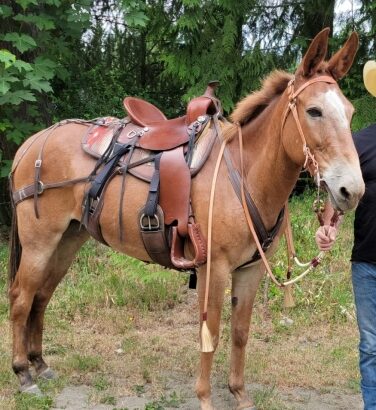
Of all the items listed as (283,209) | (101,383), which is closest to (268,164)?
(283,209)

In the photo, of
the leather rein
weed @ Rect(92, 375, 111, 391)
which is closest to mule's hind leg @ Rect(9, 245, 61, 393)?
weed @ Rect(92, 375, 111, 391)

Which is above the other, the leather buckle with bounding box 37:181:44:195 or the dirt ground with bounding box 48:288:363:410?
the leather buckle with bounding box 37:181:44:195

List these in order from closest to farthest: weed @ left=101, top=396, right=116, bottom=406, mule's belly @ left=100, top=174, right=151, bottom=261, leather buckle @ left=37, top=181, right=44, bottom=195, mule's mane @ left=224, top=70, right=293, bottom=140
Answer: mule's mane @ left=224, top=70, right=293, bottom=140
mule's belly @ left=100, top=174, right=151, bottom=261
weed @ left=101, top=396, right=116, bottom=406
leather buckle @ left=37, top=181, right=44, bottom=195

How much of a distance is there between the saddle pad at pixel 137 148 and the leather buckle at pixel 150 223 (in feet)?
0.77

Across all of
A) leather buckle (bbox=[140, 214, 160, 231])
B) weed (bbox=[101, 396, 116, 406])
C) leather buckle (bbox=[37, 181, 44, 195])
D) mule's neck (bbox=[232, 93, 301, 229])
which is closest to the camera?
mule's neck (bbox=[232, 93, 301, 229])

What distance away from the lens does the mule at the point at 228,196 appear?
2.49 m

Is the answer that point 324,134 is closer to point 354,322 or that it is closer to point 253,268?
point 253,268

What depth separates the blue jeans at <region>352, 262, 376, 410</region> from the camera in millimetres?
2789

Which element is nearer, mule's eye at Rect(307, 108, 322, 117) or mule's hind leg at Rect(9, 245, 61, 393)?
mule's eye at Rect(307, 108, 322, 117)

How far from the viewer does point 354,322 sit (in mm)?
4926

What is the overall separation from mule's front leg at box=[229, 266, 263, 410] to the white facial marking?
1209mm

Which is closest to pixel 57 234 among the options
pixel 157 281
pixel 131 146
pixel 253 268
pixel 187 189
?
pixel 131 146

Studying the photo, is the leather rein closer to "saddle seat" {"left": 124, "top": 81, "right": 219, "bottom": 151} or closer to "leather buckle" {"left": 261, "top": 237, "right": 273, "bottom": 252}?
"leather buckle" {"left": 261, "top": 237, "right": 273, "bottom": 252}

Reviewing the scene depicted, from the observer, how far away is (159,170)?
10.5ft
